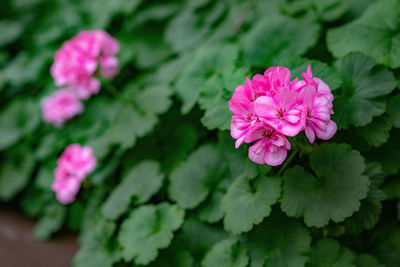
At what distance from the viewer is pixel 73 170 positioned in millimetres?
1952

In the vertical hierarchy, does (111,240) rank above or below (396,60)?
below

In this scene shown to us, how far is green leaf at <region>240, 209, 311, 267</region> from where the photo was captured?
4.07ft

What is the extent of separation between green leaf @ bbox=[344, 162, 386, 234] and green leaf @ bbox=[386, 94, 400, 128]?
0.19m

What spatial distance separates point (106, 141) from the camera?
1994mm

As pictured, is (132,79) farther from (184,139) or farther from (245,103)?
(245,103)

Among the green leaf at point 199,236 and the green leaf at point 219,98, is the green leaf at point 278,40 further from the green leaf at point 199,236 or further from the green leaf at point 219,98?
the green leaf at point 199,236

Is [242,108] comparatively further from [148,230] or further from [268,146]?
[148,230]

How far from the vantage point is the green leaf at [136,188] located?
1.65 metres

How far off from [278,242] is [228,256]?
0.62ft

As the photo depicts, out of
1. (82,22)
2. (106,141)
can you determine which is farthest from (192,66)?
(82,22)

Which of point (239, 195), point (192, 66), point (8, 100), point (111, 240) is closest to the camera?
point (239, 195)

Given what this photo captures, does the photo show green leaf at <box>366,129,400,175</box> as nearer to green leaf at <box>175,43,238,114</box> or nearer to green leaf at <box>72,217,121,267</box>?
green leaf at <box>175,43,238,114</box>

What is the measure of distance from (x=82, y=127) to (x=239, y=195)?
1.46 metres

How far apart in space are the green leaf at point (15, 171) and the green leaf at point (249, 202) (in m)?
1.85
